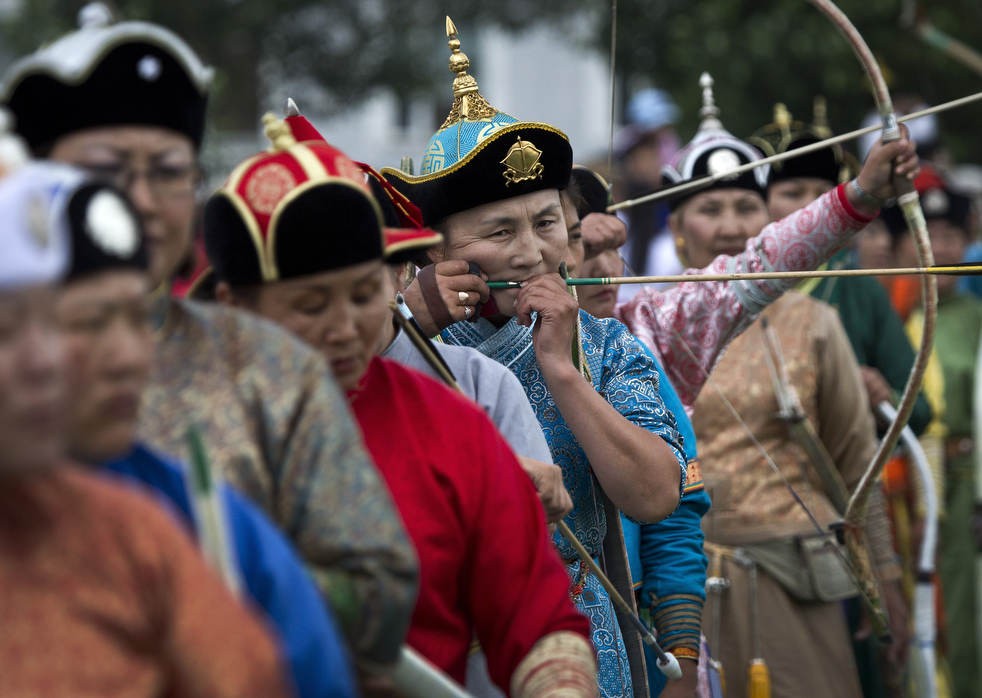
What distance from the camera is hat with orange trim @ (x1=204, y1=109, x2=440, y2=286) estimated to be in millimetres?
2256

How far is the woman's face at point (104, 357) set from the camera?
1.74m

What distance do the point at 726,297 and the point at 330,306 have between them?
2.13 meters

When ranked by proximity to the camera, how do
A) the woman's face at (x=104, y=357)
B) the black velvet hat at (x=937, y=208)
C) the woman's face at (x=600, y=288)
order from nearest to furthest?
the woman's face at (x=104, y=357), the woman's face at (x=600, y=288), the black velvet hat at (x=937, y=208)

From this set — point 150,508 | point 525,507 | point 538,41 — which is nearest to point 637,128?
point 525,507

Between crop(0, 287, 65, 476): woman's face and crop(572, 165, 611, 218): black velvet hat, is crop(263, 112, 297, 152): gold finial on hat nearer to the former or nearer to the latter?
crop(0, 287, 65, 476): woman's face

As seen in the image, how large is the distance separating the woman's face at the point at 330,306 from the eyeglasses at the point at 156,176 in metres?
0.21

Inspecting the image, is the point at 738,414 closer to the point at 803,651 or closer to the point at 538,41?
the point at 803,651

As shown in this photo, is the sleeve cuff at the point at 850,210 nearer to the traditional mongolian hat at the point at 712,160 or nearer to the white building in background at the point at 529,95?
the traditional mongolian hat at the point at 712,160

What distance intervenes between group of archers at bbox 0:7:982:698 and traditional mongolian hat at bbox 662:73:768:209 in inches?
28.0

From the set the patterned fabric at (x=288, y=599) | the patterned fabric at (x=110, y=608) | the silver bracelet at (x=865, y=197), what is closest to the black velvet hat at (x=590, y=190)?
the silver bracelet at (x=865, y=197)

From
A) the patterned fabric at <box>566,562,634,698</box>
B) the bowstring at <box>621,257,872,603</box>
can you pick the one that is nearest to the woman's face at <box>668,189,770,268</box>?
the bowstring at <box>621,257,872,603</box>

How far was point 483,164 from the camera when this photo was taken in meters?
3.45

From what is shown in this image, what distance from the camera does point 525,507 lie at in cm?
251

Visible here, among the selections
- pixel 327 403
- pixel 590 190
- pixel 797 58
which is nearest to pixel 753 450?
pixel 590 190
